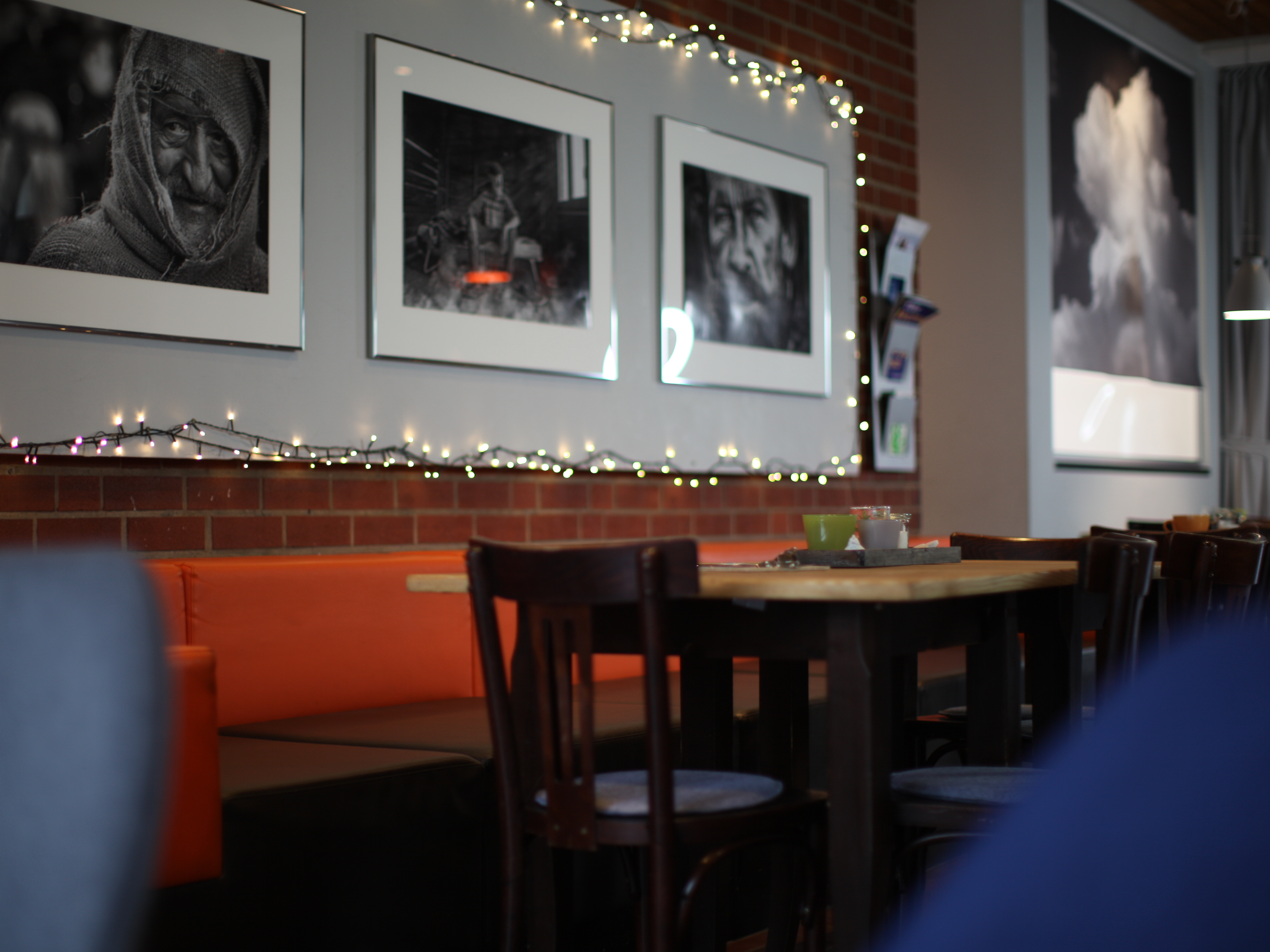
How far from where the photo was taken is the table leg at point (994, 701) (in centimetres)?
219

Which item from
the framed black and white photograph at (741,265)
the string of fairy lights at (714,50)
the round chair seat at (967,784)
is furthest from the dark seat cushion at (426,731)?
the string of fairy lights at (714,50)

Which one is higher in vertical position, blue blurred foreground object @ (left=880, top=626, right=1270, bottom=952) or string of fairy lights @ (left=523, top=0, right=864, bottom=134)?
string of fairy lights @ (left=523, top=0, right=864, bottom=134)

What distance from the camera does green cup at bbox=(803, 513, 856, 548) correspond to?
2166 millimetres

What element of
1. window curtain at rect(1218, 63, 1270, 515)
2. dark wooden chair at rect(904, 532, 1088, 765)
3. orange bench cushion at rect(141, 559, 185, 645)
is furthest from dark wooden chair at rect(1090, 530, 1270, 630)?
window curtain at rect(1218, 63, 1270, 515)

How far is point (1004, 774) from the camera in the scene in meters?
1.96

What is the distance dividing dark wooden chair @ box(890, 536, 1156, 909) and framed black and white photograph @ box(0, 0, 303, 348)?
77.4 inches

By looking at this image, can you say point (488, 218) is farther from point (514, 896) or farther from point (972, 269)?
point (972, 269)

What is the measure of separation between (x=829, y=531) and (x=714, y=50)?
2815 millimetres

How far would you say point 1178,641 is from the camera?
364 millimetres

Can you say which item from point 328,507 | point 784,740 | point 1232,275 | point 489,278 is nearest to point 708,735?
point 784,740

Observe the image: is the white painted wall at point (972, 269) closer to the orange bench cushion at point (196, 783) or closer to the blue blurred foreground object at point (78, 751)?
the orange bench cushion at point (196, 783)

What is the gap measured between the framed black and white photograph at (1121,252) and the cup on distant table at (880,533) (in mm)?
3679

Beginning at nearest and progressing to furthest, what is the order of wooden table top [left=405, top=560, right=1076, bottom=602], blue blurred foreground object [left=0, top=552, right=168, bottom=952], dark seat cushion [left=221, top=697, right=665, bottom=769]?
blue blurred foreground object [left=0, top=552, right=168, bottom=952] < wooden table top [left=405, top=560, right=1076, bottom=602] < dark seat cushion [left=221, top=697, right=665, bottom=769]

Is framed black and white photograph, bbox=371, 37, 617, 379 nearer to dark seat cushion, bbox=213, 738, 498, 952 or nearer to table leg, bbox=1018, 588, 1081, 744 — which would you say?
dark seat cushion, bbox=213, 738, 498, 952
